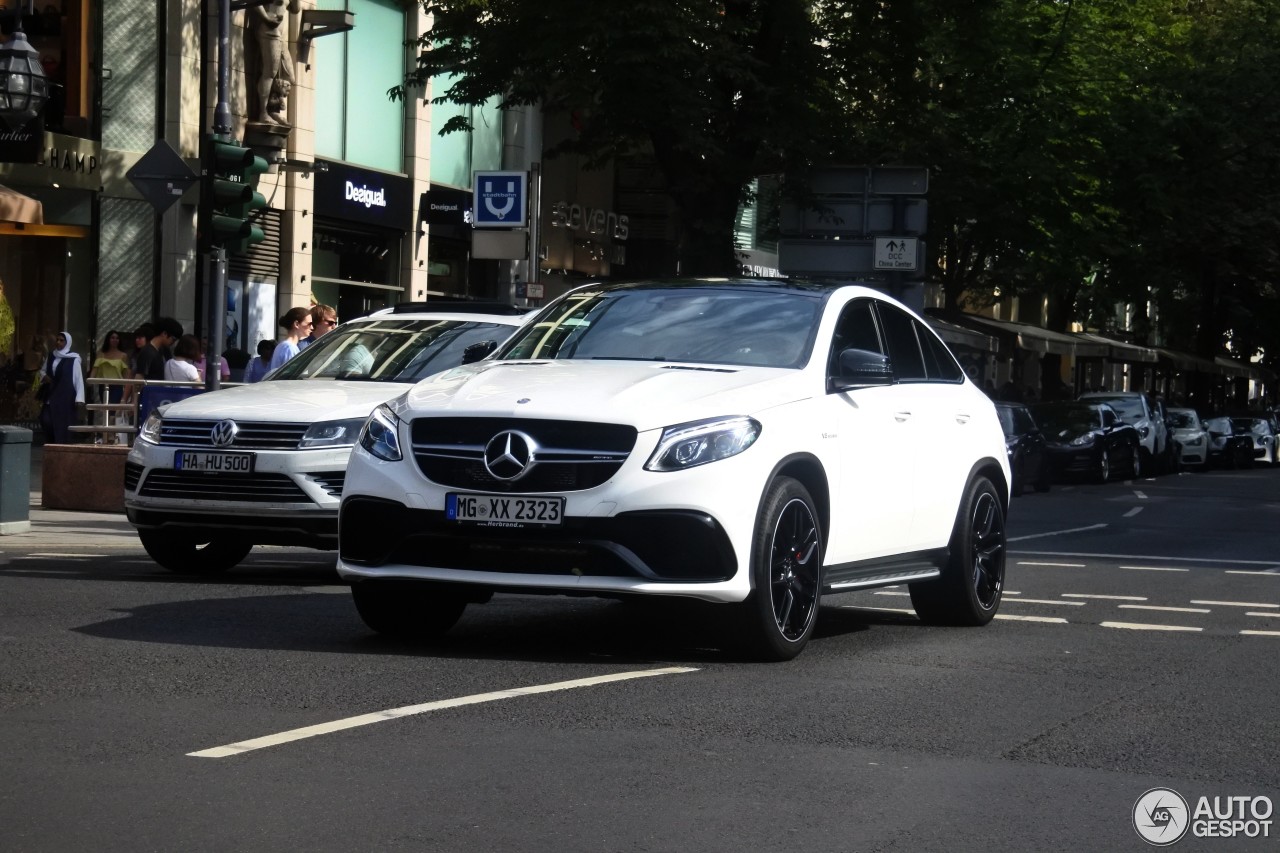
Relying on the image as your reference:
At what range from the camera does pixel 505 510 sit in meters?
8.89

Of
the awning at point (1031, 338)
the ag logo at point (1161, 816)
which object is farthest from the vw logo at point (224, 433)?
the awning at point (1031, 338)

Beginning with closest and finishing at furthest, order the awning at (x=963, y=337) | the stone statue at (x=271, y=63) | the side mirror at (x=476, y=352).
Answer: the side mirror at (x=476, y=352), the stone statue at (x=271, y=63), the awning at (x=963, y=337)

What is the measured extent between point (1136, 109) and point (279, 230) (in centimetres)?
1799

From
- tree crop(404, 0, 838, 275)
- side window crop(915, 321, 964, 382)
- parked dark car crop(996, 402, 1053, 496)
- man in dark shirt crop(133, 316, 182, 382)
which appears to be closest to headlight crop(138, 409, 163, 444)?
side window crop(915, 321, 964, 382)

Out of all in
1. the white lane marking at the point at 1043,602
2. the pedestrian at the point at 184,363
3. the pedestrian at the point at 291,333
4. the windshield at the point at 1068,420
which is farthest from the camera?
the windshield at the point at 1068,420

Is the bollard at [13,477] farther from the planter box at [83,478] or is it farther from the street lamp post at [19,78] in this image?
the street lamp post at [19,78]

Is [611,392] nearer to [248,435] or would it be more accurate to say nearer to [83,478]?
[248,435]

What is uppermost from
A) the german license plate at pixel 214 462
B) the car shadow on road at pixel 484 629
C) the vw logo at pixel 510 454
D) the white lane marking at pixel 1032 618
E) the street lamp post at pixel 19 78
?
the street lamp post at pixel 19 78

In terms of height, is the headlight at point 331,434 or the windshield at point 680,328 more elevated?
the windshield at point 680,328

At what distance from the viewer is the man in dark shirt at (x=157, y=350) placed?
23.4 m

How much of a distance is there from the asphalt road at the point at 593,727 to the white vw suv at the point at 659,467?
0.35m

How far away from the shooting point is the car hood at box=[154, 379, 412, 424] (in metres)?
12.7

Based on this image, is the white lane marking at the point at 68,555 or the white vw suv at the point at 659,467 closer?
the white vw suv at the point at 659,467

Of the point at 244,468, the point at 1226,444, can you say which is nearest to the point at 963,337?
the point at 1226,444
